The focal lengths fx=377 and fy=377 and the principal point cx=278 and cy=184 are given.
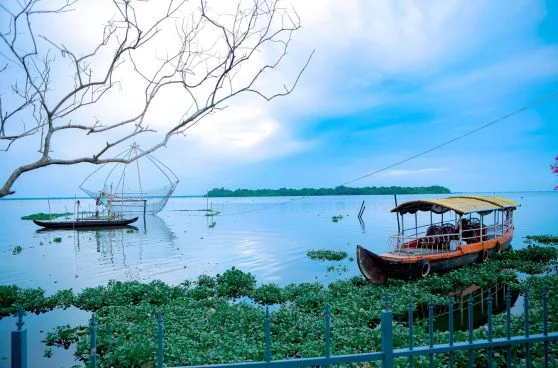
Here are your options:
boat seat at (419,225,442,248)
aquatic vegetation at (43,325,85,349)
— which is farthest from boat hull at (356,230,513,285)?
aquatic vegetation at (43,325,85,349)

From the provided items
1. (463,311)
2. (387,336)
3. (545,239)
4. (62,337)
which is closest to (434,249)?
(463,311)

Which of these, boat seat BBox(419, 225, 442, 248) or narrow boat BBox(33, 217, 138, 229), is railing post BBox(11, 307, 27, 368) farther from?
narrow boat BBox(33, 217, 138, 229)

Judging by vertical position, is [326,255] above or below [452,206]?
below

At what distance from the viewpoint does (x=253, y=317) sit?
9812mm

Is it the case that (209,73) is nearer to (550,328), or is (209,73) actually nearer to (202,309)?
(550,328)

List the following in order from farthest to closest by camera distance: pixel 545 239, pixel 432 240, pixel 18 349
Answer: pixel 545 239 < pixel 432 240 < pixel 18 349

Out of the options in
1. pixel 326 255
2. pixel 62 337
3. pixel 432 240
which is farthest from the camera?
pixel 326 255

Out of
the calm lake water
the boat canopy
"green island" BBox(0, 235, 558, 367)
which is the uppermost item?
the boat canopy

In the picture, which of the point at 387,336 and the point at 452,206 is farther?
the point at 452,206

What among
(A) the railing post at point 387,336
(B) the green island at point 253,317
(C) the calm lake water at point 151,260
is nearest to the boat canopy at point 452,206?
(B) the green island at point 253,317

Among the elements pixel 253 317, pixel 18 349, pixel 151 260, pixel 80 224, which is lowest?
pixel 151 260

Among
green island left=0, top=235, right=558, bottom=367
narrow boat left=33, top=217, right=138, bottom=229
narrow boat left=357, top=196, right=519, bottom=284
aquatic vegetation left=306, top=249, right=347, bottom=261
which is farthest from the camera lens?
narrow boat left=33, top=217, right=138, bottom=229

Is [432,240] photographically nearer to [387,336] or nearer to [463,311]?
[463,311]

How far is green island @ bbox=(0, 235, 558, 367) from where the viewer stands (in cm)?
736
